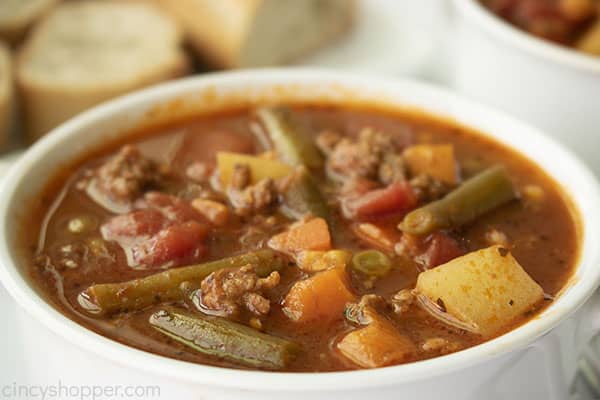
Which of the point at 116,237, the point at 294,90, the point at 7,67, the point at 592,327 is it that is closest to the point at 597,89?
the point at 294,90

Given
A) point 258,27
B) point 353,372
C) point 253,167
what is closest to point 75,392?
point 353,372

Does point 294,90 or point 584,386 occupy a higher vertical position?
point 294,90

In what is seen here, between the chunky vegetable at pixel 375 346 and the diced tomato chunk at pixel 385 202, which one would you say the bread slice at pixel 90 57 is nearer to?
the diced tomato chunk at pixel 385 202

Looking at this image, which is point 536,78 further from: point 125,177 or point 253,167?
point 125,177

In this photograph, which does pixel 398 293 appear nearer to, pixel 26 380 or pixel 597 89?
pixel 26 380

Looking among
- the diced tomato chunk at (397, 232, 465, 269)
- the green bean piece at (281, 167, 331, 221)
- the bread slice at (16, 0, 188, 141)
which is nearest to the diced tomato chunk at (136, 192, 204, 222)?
the green bean piece at (281, 167, 331, 221)
